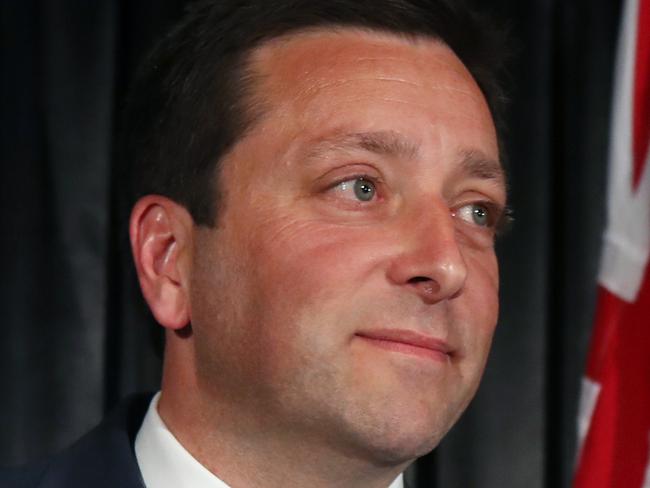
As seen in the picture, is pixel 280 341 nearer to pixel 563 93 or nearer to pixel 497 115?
pixel 497 115

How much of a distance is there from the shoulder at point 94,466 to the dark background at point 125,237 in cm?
43

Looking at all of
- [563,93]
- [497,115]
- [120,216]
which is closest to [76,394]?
[120,216]

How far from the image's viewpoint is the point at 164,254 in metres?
1.83

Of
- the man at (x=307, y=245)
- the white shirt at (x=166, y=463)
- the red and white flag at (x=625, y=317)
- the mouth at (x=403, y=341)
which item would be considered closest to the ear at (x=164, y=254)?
the man at (x=307, y=245)

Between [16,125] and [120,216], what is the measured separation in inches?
9.9

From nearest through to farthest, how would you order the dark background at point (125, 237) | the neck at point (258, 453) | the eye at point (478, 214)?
the neck at point (258, 453), the eye at point (478, 214), the dark background at point (125, 237)

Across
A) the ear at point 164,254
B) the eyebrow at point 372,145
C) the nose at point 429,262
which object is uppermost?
the eyebrow at point 372,145

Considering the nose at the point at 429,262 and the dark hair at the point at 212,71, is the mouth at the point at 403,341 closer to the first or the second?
the nose at the point at 429,262

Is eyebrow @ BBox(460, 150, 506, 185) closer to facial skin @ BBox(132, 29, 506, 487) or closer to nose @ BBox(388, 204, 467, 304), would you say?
facial skin @ BBox(132, 29, 506, 487)

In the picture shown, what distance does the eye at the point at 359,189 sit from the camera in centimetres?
170

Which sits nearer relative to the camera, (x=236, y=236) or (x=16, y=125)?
(x=236, y=236)

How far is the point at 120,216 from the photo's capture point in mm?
2279

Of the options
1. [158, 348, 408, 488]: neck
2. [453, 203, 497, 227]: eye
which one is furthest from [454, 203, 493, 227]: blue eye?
[158, 348, 408, 488]: neck

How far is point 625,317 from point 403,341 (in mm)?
472
